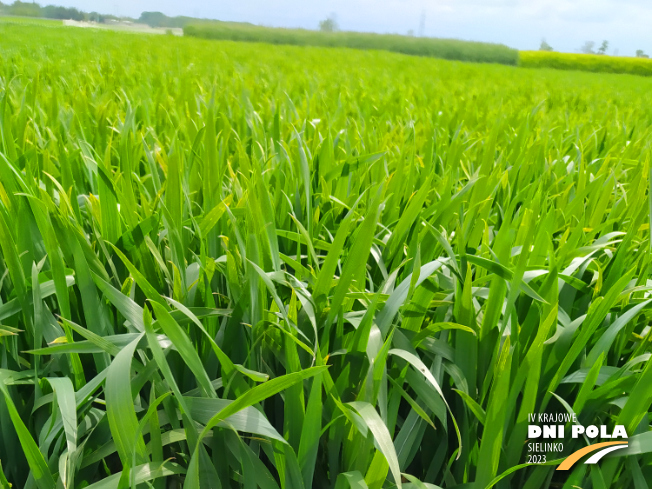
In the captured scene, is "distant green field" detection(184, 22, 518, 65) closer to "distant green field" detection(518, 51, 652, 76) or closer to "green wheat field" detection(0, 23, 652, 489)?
"distant green field" detection(518, 51, 652, 76)

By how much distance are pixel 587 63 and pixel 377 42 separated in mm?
11426

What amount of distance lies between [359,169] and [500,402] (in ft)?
2.25

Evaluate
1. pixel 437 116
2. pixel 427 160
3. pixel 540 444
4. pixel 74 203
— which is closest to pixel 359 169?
pixel 427 160

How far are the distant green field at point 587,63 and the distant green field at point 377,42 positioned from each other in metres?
1.10

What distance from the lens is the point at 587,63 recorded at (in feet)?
80.4

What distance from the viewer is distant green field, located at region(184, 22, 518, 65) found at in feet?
79.0

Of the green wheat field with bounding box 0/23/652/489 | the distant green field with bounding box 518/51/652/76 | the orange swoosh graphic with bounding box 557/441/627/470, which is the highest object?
the distant green field with bounding box 518/51/652/76

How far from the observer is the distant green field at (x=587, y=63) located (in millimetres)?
23719

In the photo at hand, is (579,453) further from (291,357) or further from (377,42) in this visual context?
(377,42)

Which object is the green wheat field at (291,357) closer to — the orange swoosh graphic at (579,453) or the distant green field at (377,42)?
the orange swoosh graphic at (579,453)

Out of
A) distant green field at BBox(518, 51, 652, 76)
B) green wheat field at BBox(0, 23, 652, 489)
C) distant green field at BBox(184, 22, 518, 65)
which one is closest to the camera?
green wheat field at BBox(0, 23, 652, 489)

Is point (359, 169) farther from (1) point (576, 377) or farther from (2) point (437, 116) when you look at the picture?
(2) point (437, 116)

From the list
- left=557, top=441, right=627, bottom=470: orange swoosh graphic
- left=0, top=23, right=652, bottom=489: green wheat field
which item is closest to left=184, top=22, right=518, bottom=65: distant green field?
left=0, top=23, right=652, bottom=489: green wheat field

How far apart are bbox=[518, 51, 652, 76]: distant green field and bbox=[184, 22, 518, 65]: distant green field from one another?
43.3 inches
